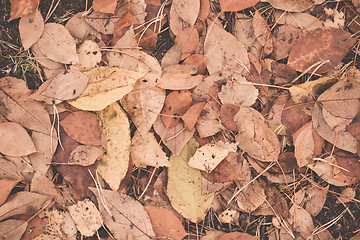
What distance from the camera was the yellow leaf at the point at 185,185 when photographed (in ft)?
4.00

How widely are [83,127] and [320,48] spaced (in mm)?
1053

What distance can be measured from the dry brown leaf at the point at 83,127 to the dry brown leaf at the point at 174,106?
28cm

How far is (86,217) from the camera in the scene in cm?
122

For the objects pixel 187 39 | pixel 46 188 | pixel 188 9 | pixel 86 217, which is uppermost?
pixel 188 9

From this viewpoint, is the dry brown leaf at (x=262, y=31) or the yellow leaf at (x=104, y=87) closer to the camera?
the yellow leaf at (x=104, y=87)

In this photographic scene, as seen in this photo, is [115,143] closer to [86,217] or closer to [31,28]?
[86,217]

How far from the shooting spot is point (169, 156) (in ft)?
4.05

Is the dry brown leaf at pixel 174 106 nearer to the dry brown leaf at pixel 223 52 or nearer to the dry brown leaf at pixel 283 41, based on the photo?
the dry brown leaf at pixel 223 52

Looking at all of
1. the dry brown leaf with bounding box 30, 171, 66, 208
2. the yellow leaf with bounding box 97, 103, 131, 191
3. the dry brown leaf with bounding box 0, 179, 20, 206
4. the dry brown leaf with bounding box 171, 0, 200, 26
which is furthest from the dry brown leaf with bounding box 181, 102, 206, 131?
the dry brown leaf with bounding box 0, 179, 20, 206

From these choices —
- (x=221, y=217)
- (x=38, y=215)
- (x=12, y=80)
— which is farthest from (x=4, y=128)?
(x=221, y=217)

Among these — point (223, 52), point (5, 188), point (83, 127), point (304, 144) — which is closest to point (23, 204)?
point (5, 188)

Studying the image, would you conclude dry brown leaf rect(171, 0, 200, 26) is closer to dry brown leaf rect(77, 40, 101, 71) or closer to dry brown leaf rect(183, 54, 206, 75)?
dry brown leaf rect(183, 54, 206, 75)

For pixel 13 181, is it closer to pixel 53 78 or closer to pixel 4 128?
pixel 4 128

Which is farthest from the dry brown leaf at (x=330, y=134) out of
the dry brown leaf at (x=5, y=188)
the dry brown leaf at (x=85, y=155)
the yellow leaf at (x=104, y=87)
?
the dry brown leaf at (x=5, y=188)
